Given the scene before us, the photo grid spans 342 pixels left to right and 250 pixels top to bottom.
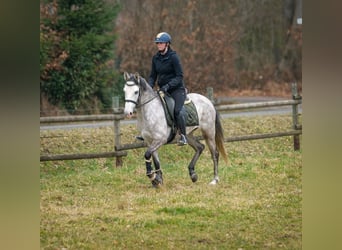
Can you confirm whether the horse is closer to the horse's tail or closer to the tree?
the horse's tail

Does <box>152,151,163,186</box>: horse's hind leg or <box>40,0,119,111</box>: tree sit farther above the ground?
<box>40,0,119,111</box>: tree

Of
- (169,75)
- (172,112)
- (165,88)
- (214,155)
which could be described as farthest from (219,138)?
(169,75)

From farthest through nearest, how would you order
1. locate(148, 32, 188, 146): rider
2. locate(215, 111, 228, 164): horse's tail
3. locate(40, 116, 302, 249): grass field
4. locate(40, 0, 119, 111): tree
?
locate(40, 0, 119, 111): tree
locate(215, 111, 228, 164): horse's tail
locate(148, 32, 188, 146): rider
locate(40, 116, 302, 249): grass field

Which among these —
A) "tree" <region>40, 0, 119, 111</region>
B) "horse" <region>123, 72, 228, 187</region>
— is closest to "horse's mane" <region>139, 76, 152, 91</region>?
"horse" <region>123, 72, 228, 187</region>

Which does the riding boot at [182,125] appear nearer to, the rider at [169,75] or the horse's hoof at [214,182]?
the rider at [169,75]

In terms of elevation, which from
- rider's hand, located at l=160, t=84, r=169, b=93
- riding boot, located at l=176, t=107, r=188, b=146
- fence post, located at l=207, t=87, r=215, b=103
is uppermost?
rider's hand, located at l=160, t=84, r=169, b=93

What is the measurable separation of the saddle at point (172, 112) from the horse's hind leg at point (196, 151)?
13cm

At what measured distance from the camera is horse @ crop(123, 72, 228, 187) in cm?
460

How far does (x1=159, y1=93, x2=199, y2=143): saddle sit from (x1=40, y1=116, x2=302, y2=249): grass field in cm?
17

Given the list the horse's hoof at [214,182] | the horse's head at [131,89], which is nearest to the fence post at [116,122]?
the horse's head at [131,89]

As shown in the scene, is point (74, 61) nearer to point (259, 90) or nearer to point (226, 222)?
point (226, 222)
